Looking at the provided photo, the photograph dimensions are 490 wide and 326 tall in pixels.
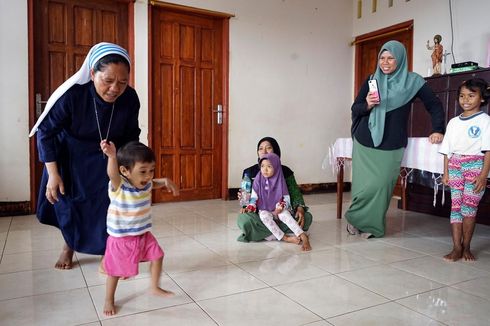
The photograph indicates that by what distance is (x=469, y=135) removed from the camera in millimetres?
2312

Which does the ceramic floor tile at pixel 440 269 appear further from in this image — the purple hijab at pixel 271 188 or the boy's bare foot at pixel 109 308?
the boy's bare foot at pixel 109 308

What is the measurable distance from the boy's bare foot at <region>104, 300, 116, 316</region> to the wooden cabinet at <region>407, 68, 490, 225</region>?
2.34m

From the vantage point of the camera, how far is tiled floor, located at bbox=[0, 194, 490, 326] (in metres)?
1.61

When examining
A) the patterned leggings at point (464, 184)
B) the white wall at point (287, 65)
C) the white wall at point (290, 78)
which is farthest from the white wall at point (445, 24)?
the patterned leggings at point (464, 184)

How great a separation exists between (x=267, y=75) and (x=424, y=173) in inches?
97.5

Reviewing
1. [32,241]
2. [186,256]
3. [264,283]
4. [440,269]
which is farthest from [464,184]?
[32,241]

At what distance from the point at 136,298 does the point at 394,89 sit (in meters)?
2.09

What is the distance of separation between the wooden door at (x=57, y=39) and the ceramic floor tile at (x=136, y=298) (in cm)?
229

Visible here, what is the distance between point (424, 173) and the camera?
2.93 meters

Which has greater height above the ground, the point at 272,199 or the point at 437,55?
the point at 437,55

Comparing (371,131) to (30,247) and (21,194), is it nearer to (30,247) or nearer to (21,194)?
(30,247)

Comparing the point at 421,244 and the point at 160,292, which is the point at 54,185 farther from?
the point at 421,244

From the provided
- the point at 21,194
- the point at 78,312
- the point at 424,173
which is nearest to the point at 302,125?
the point at 424,173

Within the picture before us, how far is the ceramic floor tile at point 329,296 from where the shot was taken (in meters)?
1.69
